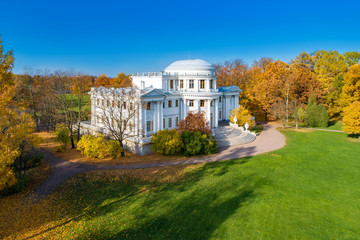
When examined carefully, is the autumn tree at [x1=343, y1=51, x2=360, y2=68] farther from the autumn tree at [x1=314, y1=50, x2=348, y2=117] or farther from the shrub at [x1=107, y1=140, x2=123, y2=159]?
the shrub at [x1=107, y1=140, x2=123, y2=159]

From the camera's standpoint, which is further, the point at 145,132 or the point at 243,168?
the point at 145,132

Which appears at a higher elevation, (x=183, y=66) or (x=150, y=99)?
(x=183, y=66)

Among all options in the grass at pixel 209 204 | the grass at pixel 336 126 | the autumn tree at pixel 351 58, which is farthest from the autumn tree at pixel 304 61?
the grass at pixel 209 204

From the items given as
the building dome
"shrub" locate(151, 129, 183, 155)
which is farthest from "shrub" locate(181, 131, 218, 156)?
the building dome

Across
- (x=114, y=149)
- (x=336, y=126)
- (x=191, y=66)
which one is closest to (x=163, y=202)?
(x=114, y=149)

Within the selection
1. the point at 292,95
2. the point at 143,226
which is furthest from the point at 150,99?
the point at 292,95

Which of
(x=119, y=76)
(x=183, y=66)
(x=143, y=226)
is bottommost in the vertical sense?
(x=143, y=226)

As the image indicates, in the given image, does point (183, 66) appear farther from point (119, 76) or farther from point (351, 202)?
point (119, 76)
